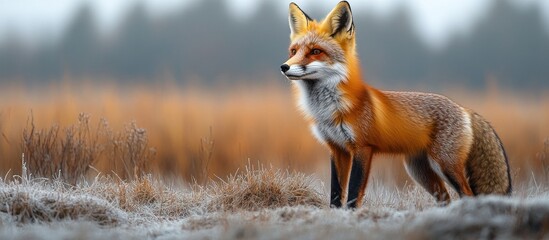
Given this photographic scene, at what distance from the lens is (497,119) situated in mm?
9359

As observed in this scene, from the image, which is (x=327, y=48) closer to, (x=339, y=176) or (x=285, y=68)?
(x=285, y=68)

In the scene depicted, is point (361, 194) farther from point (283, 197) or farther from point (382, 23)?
point (382, 23)

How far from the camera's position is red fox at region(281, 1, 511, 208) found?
4.86 meters

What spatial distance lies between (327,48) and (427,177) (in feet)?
4.57

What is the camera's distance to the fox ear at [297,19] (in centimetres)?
523

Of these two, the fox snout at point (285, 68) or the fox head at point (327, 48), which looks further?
the fox head at point (327, 48)

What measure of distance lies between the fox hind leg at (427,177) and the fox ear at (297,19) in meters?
1.35

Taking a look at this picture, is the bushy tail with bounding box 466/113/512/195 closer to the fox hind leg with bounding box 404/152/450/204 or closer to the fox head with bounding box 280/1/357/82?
the fox hind leg with bounding box 404/152/450/204

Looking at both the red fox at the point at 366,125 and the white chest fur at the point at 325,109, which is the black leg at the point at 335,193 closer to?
the red fox at the point at 366,125

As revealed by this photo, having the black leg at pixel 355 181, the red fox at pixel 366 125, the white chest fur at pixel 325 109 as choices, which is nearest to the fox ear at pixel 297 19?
the red fox at pixel 366 125

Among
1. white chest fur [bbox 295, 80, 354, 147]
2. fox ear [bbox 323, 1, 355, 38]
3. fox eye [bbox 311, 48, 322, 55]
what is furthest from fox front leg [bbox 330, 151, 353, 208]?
→ fox ear [bbox 323, 1, 355, 38]

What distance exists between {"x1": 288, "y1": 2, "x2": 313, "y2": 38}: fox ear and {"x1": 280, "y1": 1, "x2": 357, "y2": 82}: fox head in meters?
0.02

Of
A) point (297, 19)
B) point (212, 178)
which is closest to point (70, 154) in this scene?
point (212, 178)

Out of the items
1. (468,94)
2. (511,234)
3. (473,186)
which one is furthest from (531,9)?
(511,234)
